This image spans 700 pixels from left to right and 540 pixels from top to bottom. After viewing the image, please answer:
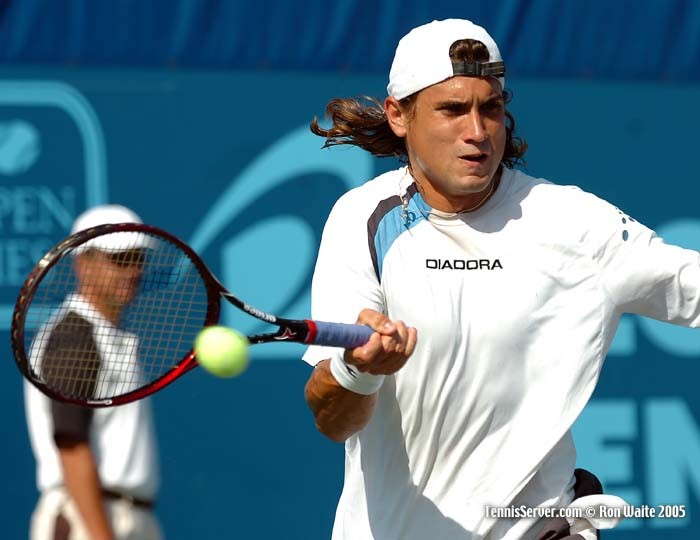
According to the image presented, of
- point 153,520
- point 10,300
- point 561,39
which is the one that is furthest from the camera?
point 561,39

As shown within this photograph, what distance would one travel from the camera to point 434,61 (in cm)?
304

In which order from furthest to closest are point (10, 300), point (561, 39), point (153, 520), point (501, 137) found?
point (561, 39)
point (10, 300)
point (153, 520)
point (501, 137)

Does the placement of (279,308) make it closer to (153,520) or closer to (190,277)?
(190,277)

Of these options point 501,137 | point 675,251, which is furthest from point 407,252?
point 675,251

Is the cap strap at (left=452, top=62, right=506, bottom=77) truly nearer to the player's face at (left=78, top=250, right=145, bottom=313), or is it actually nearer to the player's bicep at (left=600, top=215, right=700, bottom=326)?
the player's bicep at (left=600, top=215, right=700, bottom=326)

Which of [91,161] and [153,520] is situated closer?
[153,520]

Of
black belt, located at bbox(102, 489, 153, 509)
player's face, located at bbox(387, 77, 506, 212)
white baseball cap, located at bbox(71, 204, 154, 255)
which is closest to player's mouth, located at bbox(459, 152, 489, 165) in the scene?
player's face, located at bbox(387, 77, 506, 212)

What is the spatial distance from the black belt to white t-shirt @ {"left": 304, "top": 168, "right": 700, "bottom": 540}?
3.35ft

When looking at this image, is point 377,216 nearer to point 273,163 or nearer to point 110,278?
point 110,278

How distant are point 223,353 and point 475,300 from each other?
0.76 m

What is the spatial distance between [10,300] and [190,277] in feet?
2.64

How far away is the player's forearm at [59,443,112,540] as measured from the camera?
363cm

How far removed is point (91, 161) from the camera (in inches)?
193

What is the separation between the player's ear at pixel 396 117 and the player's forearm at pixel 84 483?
127 centimetres
